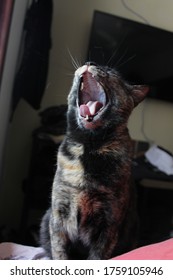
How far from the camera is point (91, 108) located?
1.93ft

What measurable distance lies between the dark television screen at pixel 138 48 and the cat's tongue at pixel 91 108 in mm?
782

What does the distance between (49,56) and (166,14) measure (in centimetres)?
73

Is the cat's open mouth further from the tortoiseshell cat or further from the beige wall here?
the beige wall

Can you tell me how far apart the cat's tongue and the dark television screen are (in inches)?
30.8

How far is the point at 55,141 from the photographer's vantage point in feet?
5.05

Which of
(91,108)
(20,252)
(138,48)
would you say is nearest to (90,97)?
(91,108)

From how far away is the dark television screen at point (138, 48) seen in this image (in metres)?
1.45

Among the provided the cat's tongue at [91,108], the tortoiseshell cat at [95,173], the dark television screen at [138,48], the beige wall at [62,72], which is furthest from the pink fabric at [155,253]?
the beige wall at [62,72]

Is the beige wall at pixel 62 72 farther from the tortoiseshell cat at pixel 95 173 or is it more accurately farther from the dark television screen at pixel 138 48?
the tortoiseshell cat at pixel 95 173

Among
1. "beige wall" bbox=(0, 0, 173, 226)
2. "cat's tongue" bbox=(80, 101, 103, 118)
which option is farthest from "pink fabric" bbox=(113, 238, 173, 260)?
"beige wall" bbox=(0, 0, 173, 226)

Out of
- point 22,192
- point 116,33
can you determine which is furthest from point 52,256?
point 116,33

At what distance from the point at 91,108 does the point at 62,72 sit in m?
1.24

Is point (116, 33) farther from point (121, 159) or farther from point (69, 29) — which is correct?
point (121, 159)
